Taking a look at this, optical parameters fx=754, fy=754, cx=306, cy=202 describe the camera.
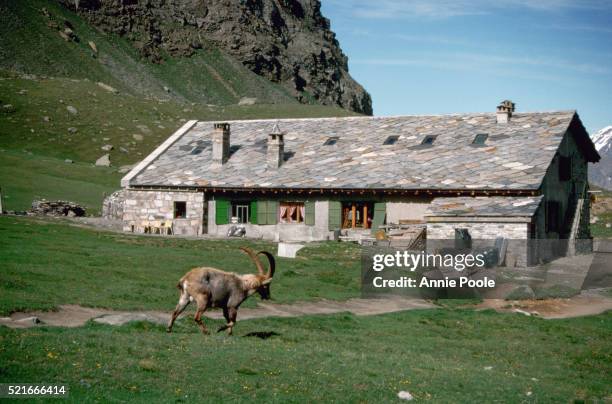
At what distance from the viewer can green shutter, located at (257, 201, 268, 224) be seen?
4131cm

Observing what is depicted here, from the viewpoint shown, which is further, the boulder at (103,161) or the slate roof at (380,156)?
the boulder at (103,161)

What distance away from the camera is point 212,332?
55.5 feet

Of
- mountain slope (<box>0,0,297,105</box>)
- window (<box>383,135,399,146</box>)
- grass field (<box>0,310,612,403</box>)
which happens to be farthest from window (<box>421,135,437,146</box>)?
mountain slope (<box>0,0,297,105</box>)

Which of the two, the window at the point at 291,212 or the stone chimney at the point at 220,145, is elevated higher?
the stone chimney at the point at 220,145

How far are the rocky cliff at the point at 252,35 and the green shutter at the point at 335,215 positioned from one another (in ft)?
375

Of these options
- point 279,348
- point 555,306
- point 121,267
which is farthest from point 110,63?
point 279,348

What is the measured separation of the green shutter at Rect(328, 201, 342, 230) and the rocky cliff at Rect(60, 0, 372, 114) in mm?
114335

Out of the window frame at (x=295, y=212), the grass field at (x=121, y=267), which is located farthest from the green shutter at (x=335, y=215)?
the grass field at (x=121, y=267)

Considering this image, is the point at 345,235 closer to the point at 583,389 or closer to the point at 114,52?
the point at 583,389

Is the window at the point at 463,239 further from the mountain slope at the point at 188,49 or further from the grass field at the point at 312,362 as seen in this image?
the mountain slope at the point at 188,49

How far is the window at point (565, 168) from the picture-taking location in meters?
39.9

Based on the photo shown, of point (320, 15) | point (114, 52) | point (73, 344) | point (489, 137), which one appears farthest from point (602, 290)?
point (320, 15)

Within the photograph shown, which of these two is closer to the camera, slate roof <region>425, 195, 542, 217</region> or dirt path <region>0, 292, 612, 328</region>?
dirt path <region>0, 292, 612, 328</region>

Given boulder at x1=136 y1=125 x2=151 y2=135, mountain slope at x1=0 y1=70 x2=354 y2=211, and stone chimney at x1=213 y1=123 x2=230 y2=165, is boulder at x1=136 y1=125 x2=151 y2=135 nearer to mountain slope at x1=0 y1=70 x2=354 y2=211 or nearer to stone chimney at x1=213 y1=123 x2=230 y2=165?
mountain slope at x1=0 y1=70 x2=354 y2=211
